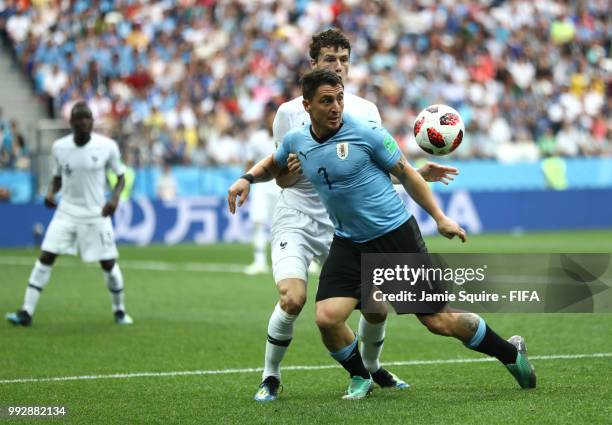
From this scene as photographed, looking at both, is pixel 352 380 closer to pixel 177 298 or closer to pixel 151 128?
pixel 177 298

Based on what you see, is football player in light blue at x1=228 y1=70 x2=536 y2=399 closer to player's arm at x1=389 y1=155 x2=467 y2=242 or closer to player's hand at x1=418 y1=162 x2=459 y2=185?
player's arm at x1=389 y1=155 x2=467 y2=242

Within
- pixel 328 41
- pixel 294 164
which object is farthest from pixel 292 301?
pixel 328 41

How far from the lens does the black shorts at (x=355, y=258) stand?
7457mm

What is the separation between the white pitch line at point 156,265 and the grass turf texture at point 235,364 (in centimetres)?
202

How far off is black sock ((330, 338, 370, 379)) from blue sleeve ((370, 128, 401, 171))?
1220 millimetres

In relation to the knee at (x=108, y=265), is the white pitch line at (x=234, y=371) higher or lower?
lower

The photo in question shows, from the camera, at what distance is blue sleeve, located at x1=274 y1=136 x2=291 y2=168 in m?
7.67

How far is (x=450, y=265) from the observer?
294 inches

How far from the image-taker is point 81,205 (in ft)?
41.2

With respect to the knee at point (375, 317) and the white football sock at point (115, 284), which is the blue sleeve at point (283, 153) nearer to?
the knee at point (375, 317)

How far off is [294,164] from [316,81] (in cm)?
61

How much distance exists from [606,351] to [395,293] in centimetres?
304

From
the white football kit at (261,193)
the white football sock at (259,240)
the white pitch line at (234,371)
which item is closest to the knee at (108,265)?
the white pitch line at (234,371)

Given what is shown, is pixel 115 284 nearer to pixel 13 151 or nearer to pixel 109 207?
pixel 109 207
